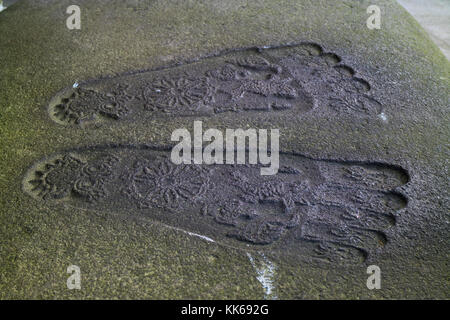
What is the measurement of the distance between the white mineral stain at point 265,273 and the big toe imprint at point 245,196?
67 mm

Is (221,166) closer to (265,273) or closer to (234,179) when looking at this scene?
(234,179)

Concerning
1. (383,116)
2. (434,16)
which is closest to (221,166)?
(383,116)

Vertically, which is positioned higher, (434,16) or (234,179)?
(434,16)

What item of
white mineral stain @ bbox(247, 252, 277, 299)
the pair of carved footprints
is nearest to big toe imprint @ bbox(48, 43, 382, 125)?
the pair of carved footprints

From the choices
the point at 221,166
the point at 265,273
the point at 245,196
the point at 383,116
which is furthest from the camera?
the point at 383,116

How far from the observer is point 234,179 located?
1854mm

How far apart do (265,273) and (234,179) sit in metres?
0.45

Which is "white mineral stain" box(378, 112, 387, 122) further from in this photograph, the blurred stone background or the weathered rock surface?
the blurred stone background

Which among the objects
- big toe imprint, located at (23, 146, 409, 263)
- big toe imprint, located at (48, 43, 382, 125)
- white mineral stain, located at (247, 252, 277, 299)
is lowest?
white mineral stain, located at (247, 252, 277, 299)

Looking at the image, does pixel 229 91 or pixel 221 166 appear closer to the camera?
pixel 221 166

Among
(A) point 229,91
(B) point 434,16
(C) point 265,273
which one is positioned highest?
(B) point 434,16

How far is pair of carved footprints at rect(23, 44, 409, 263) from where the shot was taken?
167 cm

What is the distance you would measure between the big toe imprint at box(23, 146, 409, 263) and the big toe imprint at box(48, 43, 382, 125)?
287mm

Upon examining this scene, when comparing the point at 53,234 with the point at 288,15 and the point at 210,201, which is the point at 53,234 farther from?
the point at 288,15
